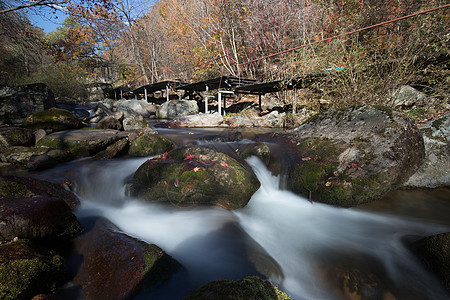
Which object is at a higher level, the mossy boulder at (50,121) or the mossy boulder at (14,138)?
the mossy boulder at (50,121)

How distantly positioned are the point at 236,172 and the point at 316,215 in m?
1.49

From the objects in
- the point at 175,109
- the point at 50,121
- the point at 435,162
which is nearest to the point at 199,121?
the point at 175,109

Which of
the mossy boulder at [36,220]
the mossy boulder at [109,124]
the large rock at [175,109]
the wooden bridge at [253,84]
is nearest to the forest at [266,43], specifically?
the wooden bridge at [253,84]

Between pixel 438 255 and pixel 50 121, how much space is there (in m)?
9.76

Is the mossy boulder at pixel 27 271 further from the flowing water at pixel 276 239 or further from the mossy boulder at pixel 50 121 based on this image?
the mossy boulder at pixel 50 121

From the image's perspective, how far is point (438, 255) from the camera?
6.75 ft

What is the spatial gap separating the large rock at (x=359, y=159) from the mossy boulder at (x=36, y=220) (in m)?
3.49

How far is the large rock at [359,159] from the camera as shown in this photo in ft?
10.9

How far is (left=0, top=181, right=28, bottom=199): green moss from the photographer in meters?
2.60

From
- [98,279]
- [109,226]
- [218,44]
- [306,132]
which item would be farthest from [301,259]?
[218,44]

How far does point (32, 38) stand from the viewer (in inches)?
328

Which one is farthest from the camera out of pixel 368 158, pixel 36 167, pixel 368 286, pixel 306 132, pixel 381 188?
pixel 306 132

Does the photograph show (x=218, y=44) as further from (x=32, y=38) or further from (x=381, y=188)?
(x=381, y=188)

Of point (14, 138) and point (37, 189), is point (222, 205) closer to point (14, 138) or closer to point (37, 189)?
point (37, 189)
